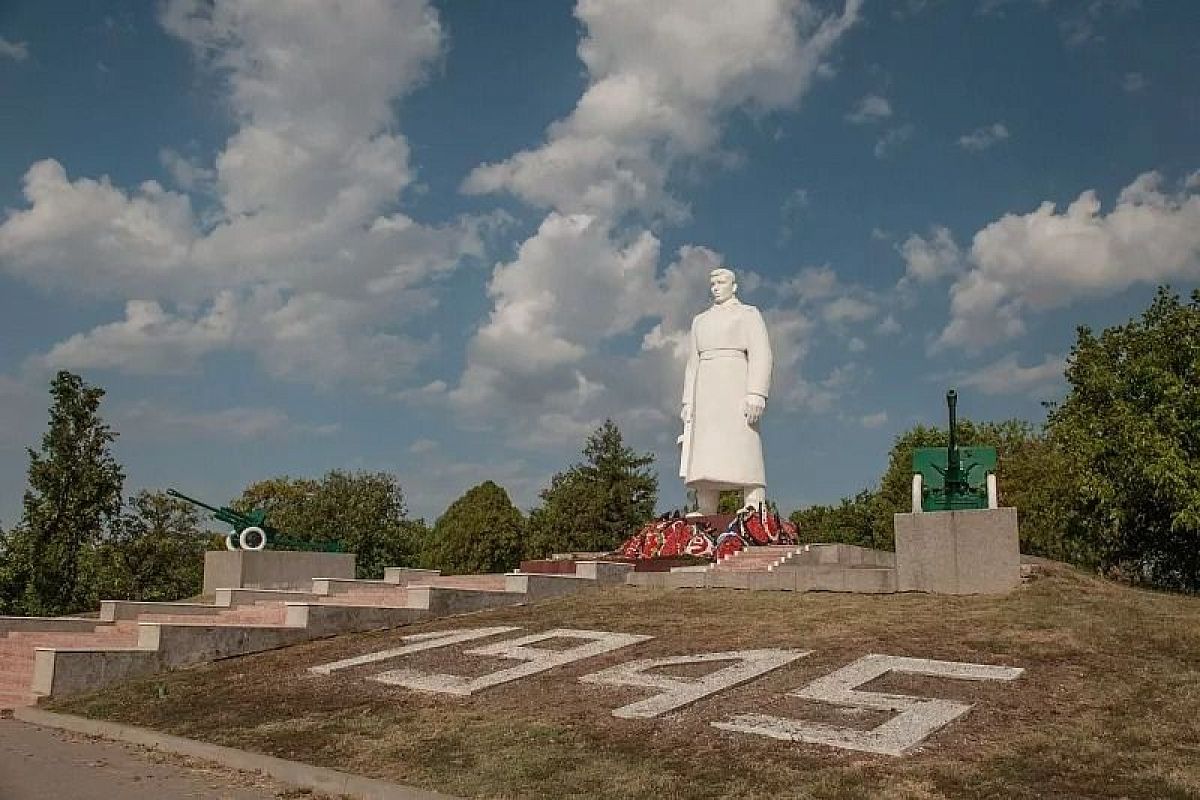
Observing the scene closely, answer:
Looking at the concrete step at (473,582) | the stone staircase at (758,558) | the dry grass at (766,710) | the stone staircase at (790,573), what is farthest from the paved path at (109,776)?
the stone staircase at (758,558)

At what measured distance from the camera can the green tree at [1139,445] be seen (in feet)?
80.0

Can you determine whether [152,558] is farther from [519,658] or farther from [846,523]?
[846,523]

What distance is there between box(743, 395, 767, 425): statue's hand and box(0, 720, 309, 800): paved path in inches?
613

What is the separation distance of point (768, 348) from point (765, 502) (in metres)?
3.46

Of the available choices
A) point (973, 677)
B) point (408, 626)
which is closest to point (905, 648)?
point (973, 677)

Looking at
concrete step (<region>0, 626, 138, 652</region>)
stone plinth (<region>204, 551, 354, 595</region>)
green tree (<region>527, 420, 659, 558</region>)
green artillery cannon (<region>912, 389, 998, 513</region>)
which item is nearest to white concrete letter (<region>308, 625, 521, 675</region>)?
concrete step (<region>0, 626, 138, 652</region>)

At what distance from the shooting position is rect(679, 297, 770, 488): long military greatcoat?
933 inches

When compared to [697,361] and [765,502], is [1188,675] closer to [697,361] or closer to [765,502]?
[765,502]

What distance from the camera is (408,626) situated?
1585 cm

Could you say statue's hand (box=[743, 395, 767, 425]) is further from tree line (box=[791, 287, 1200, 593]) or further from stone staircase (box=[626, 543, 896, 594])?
tree line (box=[791, 287, 1200, 593])

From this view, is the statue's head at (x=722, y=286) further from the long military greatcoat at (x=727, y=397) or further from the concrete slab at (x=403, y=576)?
the concrete slab at (x=403, y=576)

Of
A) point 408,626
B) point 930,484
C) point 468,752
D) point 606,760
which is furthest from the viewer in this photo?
point 930,484

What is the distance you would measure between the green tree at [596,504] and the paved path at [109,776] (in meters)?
35.9

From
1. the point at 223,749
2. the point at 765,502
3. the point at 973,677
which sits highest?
the point at 765,502
